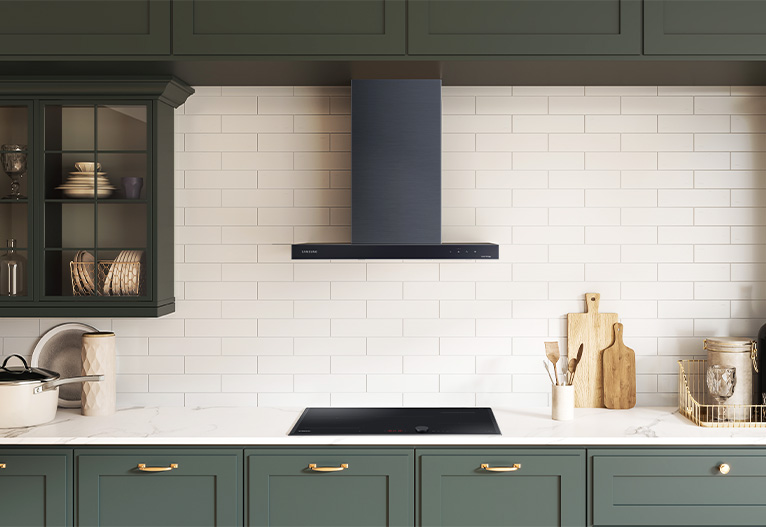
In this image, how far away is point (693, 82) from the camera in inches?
119

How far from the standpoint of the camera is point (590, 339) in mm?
3146

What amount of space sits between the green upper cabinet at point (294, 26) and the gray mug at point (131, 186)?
586mm

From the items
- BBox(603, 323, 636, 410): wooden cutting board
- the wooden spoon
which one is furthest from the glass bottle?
BBox(603, 323, 636, 410): wooden cutting board

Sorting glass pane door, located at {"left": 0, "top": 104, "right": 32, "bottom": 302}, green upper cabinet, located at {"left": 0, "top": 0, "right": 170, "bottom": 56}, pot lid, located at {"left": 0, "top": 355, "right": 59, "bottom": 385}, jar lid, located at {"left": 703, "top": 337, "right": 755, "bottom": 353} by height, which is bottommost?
pot lid, located at {"left": 0, "top": 355, "right": 59, "bottom": 385}

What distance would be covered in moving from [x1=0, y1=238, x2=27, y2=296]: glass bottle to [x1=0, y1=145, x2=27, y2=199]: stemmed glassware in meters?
0.21

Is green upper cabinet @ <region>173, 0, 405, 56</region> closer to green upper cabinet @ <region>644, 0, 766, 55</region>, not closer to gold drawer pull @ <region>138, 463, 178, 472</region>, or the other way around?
green upper cabinet @ <region>644, 0, 766, 55</region>

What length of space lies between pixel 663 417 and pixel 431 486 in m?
1.10

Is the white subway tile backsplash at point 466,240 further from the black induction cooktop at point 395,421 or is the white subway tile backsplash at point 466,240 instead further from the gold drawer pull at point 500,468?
the gold drawer pull at point 500,468

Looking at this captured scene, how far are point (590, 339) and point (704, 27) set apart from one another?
140 cm

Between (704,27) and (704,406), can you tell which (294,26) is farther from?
(704,406)

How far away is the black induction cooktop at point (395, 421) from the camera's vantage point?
2691mm

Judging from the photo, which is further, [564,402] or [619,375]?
[619,375]

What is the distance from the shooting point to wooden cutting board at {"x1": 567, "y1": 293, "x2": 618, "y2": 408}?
10.3ft

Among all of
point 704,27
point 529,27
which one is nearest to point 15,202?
point 529,27
